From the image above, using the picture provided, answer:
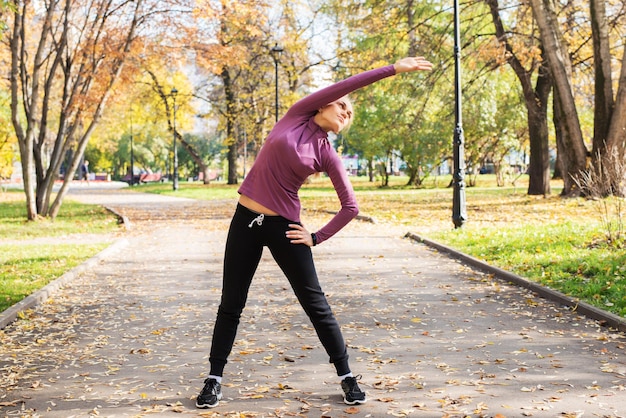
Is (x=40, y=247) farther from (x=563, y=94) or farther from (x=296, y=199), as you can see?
(x=563, y=94)

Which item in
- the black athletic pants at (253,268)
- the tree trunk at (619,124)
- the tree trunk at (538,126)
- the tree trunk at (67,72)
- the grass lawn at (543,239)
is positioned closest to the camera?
the black athletic pants at (253,268)

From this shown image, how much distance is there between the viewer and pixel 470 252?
42.1ft

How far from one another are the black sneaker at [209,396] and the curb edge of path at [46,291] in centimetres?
349

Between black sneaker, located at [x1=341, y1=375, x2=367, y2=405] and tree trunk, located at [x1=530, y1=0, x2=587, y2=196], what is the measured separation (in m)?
18.1

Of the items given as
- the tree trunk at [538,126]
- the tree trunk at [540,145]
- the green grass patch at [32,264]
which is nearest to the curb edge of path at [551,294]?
the green grass patch at [32,264]

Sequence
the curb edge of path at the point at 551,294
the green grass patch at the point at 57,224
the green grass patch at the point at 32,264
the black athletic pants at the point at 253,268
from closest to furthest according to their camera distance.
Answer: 1. the black athletic pants at the point at 253,268
2. the curb edge of path at the point at 551,294
3. the green grass patch at the point at 32,264
4. the green grass patch at the point at 57,224

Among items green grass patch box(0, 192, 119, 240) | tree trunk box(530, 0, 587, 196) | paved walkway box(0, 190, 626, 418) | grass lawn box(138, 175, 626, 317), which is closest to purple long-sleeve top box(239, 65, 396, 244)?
paved walkway box(0, 190, 626, 418)

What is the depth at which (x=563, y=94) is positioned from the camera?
22.0 m

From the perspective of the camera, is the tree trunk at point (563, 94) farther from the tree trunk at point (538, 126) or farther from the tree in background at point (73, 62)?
the tree in background at point (73, 62)

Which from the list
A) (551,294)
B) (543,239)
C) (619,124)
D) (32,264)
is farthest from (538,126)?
(32,264)

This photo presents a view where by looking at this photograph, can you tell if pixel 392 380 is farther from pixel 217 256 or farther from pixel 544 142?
pixel 544 142

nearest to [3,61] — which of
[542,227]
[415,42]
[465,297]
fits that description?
[415,42]

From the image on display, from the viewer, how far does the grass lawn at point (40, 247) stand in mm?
9994

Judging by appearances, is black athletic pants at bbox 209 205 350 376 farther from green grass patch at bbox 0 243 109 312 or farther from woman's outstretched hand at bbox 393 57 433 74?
green grass patch at bbox 0 243 109 312
